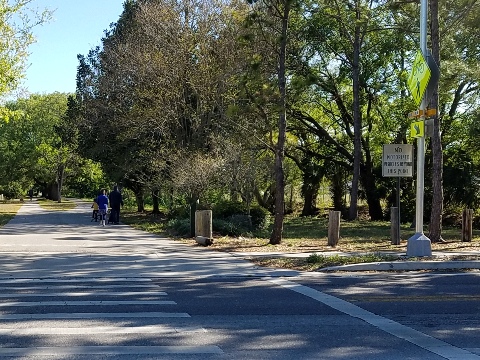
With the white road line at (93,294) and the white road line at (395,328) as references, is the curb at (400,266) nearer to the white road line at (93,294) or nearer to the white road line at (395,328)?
the white road line at (395,328)

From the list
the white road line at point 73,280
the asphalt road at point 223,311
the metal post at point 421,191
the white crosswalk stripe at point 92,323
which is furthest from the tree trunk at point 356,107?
the white crosswalk stripe at point 92,323

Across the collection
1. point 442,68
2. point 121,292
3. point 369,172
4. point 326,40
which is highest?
point 326,40

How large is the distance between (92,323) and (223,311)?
2.00m

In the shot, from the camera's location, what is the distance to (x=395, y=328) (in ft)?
28.2

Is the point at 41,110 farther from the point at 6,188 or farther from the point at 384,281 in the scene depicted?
the point at 384,281

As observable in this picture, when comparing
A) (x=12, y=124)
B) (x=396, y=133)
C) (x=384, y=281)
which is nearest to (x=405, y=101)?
(x=396, y=133)

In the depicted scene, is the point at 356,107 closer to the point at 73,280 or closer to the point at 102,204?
the point at 102,204

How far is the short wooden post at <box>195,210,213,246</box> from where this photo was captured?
67.3 ft

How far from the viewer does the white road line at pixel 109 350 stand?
7.02 m

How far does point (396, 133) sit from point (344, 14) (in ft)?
30.5

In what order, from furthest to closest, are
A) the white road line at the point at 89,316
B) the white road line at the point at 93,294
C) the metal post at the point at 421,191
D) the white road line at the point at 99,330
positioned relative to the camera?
the metal post at the point at 421,191
the white road line at the point at 93,294
the white road line at the point at 89,316
the white road line at the point at 99,330

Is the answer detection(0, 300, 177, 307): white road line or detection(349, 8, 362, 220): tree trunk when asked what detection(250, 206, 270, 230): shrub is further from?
detection(0, 300, 177, 307): white road line

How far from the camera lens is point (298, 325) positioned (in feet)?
28.7

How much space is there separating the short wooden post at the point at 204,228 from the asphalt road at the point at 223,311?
394cm
